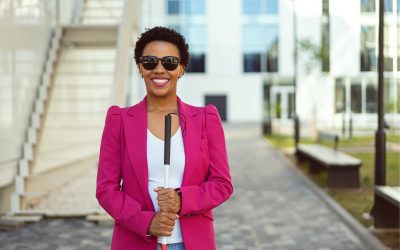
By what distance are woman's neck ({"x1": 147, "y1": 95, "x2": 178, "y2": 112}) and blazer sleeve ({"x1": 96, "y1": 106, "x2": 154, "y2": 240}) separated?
14 centimetres

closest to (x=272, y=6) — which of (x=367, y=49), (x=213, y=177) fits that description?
(x=367, y=49)

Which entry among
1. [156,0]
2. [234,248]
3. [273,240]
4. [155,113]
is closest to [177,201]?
[155,113]

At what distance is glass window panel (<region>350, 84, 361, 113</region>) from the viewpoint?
3944 cm

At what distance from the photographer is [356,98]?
39781mm

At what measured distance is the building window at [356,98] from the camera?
3941cm

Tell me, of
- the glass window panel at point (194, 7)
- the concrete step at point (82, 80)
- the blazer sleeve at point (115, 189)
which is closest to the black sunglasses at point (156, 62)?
the blazer sleeve at point (115, 189)

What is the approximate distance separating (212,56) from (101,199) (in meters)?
44.1

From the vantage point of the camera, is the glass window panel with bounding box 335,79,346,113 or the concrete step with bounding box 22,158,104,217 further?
the glass window panel with bounding box 335,79,346,113

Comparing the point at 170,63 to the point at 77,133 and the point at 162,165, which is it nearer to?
the point at 162,165

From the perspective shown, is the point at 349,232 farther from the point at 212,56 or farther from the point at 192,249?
the point at 212,56

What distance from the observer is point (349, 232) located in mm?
7980

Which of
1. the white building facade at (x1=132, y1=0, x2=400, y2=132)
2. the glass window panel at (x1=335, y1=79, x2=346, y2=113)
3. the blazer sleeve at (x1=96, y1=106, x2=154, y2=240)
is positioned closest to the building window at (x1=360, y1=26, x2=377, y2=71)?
the glass window panel at (x1=335, y1=79, x2=346, y2=113)

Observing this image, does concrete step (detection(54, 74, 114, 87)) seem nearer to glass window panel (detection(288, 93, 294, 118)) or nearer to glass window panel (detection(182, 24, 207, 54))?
glass window panel (detection(288, 93, 294, 118))

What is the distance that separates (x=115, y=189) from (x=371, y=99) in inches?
1495
